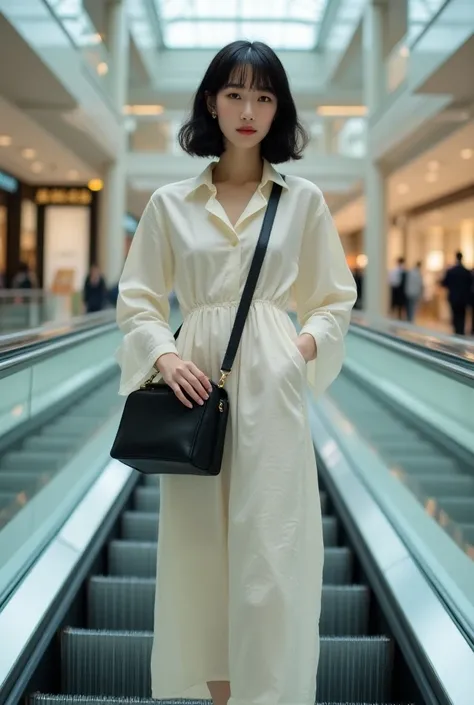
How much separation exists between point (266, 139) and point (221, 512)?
1.08 meters

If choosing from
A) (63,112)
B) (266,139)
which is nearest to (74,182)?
(63,112)

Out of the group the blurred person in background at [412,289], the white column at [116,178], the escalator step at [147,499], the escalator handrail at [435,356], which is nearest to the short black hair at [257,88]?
the escalator handrail at [435,356]

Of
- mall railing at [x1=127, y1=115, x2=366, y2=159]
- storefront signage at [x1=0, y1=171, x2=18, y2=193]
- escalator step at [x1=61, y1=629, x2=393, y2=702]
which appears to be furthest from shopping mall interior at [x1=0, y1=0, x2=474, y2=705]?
storefront signage at [x1=0, y1=171, x2=18, y2=193]

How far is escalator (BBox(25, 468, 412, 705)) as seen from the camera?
3543mm

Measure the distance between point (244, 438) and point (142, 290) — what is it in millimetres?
513

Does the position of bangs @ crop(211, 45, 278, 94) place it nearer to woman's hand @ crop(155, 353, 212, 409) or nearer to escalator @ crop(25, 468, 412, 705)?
woman's hand @ crop(155, 353, 212, 409)

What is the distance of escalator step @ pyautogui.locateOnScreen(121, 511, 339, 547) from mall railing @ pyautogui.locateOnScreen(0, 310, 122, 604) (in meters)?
0.37

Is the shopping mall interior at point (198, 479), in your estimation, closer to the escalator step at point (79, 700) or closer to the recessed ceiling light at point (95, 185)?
the escalator step at point (79, 700)

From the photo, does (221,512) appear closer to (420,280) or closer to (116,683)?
(116,683)

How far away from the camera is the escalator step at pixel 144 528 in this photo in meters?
5.37

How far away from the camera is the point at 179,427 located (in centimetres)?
213

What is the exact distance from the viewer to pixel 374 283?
25.2 metres

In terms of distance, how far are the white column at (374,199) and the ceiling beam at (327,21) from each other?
9.48ft

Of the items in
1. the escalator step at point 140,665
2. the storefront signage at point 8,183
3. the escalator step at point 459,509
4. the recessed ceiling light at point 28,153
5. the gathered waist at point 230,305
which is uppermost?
the recessed ceiling light at point 28,153
